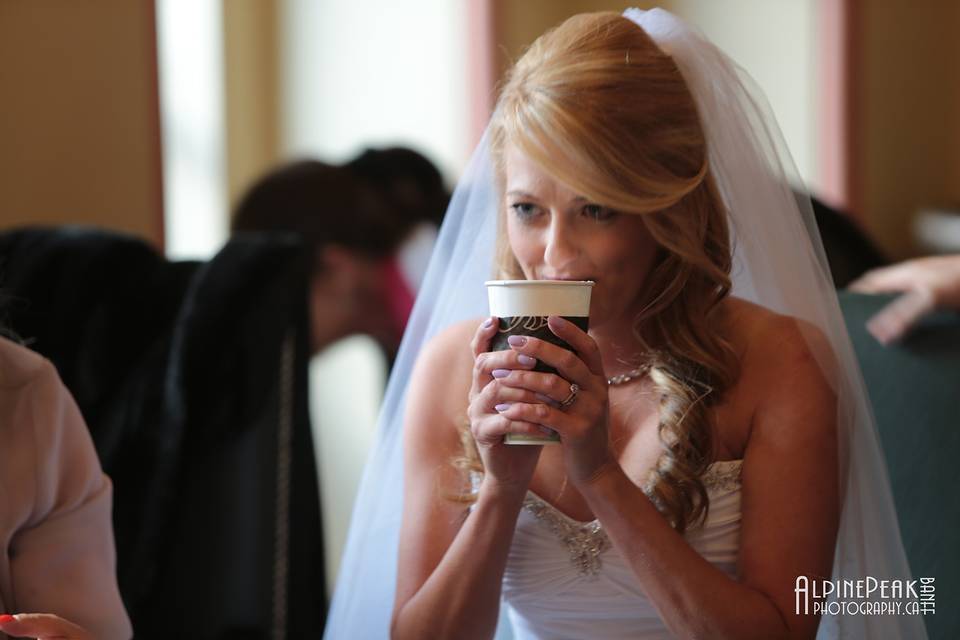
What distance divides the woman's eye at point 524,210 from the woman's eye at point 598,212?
0.21ft

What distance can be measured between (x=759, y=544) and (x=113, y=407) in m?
1.30

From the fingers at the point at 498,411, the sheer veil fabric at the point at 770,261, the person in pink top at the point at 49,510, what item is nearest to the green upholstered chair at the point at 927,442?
the sheer veil fabric at the point at 770,261

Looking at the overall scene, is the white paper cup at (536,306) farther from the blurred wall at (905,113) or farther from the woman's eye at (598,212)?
the blurred wall at (905,113)

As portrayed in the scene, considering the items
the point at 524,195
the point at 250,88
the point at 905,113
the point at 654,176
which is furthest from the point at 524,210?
the point at 905,113

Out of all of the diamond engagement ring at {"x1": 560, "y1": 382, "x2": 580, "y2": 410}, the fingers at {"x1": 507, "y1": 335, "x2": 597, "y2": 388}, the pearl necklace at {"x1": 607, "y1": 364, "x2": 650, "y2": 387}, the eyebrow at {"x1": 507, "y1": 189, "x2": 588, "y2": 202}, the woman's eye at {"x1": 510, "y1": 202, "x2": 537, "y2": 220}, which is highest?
the eyebrow at {"x1": 507, "y1": 189, "x2": 588, "y2": 202}

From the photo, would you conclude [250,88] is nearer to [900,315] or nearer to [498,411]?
[900,315]

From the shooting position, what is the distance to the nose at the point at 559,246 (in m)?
1.36

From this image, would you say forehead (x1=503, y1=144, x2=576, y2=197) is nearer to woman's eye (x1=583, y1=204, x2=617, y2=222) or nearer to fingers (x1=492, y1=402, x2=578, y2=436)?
woman's eye (x1=583, y1=204, x2=617, y2=222)

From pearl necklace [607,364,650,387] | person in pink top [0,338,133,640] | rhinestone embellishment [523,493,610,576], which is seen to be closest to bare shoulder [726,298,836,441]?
pearl necklace [607,364,650,387]

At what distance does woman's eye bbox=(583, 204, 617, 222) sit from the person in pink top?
0.67 metres

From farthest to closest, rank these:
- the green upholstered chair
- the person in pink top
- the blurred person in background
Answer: the blurred person in background, the green upholstered chair, the person in pink top

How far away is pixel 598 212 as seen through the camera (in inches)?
54.9

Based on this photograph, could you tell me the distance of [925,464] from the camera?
1714mm

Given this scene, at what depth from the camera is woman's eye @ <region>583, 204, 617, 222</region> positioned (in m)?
1.39
